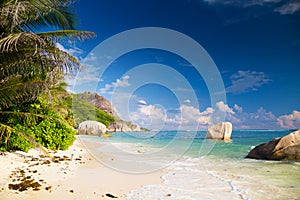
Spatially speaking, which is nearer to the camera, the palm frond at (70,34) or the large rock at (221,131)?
the palm frond at (70,34)

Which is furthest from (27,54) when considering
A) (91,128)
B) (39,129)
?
(91,128)

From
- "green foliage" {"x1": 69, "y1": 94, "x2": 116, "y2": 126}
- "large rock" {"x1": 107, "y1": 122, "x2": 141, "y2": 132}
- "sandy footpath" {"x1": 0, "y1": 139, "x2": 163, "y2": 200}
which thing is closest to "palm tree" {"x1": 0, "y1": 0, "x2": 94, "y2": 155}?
"sandy footpath" {"x1": 0, "y1": 139, "x2": 163, "y2": 200}

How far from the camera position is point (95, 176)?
702 centimetres

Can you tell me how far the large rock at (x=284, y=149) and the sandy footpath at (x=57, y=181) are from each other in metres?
7.16

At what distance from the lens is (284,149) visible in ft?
40.0

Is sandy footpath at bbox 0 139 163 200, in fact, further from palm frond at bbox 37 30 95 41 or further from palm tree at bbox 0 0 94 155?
palm frond at bbox 37 30 95 41

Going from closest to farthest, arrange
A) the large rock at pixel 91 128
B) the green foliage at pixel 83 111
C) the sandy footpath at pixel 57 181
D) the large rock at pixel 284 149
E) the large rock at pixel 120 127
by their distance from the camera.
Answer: the sandy footpath at pixel 57 181 < the large rock at pixel 284 149 < the large rock at pixel 91 128 < the green foliage at pixel 83 111 < the large rock at pixel 120 127

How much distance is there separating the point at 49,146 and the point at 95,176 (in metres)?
5.07

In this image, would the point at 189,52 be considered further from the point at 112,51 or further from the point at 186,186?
the point at 186,186

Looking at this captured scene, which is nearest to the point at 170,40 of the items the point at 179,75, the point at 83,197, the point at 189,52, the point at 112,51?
the point at 189,52

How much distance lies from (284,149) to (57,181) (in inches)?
427

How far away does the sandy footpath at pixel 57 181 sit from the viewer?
495 centimetres

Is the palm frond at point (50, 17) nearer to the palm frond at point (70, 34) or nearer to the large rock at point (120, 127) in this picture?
the palm frond at point (70, 34)

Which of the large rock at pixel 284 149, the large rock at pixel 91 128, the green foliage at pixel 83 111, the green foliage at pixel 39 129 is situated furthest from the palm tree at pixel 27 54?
the green foliage at pixel 83 111
